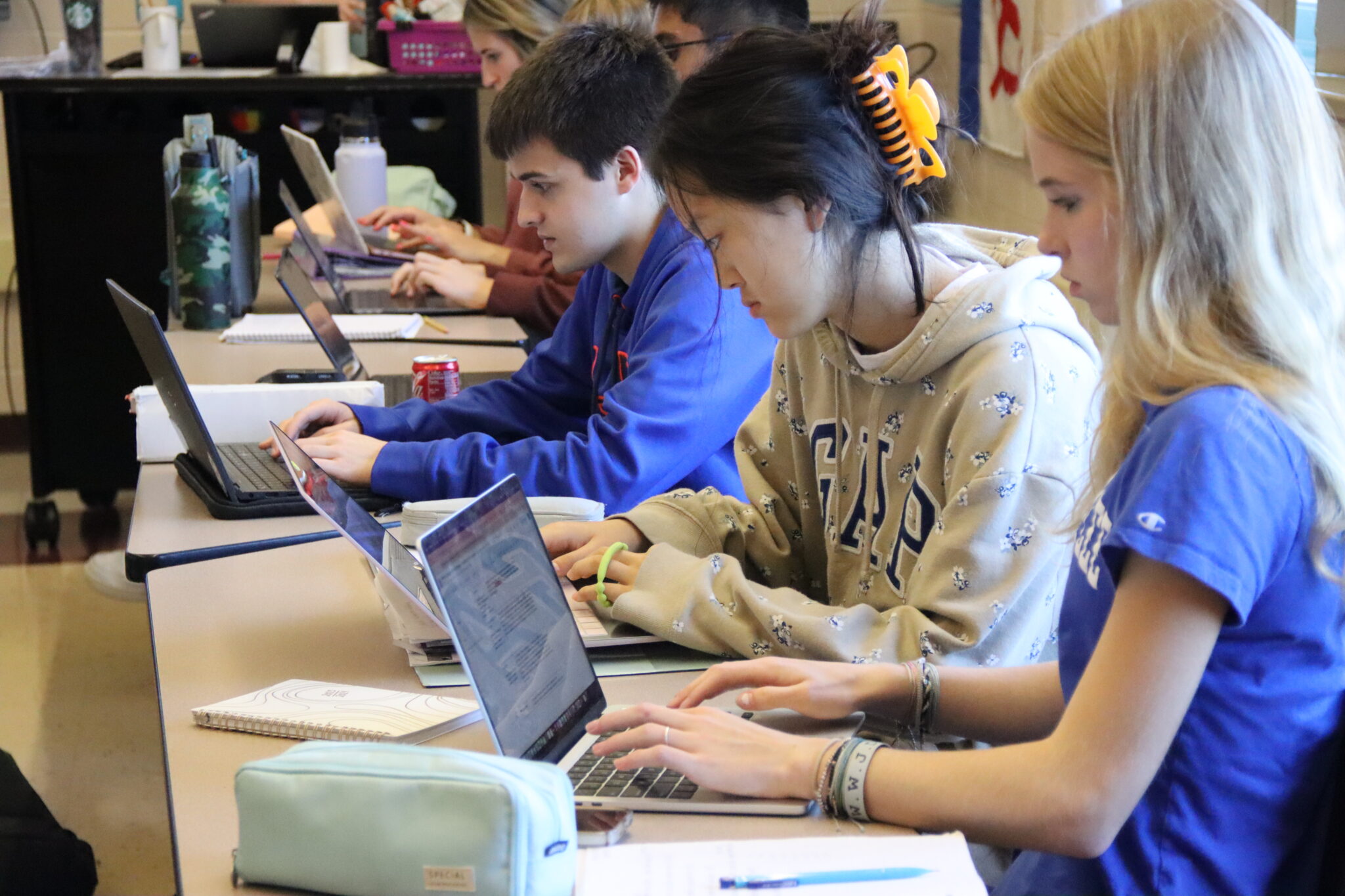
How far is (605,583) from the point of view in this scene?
1314mm

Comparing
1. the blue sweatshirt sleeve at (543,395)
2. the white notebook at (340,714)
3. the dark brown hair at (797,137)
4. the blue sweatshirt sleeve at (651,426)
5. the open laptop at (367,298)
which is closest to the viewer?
the white notebook at (340,714)

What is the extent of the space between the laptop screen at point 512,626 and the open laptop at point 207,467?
0.69m

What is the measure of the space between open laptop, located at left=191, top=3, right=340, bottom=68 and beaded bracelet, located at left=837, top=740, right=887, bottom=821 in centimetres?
333

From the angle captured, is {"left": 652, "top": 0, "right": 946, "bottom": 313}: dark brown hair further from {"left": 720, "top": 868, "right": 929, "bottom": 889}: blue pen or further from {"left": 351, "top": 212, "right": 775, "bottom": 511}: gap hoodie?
{"left": 720, "top": 868, "right": 929, "bottom": 889}: blue pen

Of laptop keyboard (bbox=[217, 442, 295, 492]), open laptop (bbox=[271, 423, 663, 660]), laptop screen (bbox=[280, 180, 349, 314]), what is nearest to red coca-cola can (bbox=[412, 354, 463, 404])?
laptop keyboard (bbox=[217, 442, 295, 492])

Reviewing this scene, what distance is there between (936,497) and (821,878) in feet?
1.56

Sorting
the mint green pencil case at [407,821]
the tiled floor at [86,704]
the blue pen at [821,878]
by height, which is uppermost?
the mint green pencil case at [407,821]

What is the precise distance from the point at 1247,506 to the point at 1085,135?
262 mm

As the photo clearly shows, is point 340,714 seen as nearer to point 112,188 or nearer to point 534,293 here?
point 534,293

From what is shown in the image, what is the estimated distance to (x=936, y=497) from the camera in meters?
1.25

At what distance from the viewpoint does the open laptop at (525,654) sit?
0.91 meters

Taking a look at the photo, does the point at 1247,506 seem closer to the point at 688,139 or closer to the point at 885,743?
the point at 885,743

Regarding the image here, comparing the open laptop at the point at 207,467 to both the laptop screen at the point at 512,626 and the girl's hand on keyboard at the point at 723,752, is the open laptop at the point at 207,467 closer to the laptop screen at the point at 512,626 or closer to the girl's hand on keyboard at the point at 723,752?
the laptop screen at the point at 512,626

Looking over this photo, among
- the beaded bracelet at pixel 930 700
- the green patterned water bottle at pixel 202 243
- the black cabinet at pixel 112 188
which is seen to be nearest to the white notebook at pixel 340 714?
the beaded bracelet at pixel 930 700
